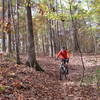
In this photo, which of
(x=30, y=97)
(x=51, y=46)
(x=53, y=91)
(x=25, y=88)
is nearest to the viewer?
(x=30, y=97)

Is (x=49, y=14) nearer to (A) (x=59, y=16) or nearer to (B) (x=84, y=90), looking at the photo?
(A) (x=59, y=16)

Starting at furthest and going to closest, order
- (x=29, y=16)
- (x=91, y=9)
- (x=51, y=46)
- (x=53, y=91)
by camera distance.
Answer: (x=51, y=46) < (x=29, y=16) < (x=91, y=9) < (x=53, y=91)

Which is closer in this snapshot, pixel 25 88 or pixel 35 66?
pixel 25 88

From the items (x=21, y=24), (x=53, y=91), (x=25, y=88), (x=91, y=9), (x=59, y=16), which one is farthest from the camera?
(x=21, y=24)

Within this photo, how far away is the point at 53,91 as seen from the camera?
8.87 metres

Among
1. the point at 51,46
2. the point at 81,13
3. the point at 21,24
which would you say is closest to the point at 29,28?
the point at 81,13

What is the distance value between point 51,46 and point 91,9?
1308cm

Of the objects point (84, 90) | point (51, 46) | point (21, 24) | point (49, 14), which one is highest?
point (21, 24)

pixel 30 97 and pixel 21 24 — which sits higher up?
pixel 21 24

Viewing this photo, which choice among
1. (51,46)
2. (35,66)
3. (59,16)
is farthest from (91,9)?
(51,46)

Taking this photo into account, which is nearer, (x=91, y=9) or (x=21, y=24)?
(x=91, y=9)

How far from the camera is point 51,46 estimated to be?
82.9 feet

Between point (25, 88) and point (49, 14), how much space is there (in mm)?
4912

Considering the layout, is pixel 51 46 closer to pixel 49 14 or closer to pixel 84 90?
pixel 49 14
